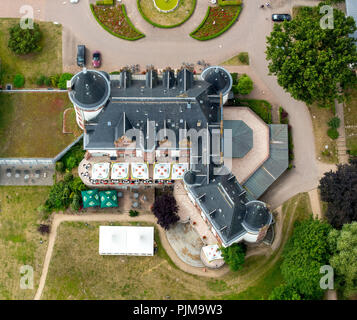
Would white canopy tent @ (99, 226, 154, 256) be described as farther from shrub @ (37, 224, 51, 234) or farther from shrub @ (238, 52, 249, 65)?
shrub @ (238, 52, 249, 65)

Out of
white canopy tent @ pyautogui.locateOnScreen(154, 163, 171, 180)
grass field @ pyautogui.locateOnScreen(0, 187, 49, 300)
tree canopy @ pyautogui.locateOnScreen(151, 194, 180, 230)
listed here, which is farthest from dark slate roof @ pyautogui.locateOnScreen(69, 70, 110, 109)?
tree canopy @ pyautogui.locateOnScreen(151, 194, 180, 230)

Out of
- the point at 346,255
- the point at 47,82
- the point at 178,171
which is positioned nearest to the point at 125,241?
the point at 178,171

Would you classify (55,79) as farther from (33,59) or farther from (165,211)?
(165,211)

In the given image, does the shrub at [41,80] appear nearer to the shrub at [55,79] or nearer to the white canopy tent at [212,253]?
the shrub at [55,79]

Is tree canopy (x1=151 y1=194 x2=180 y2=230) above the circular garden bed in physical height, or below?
below

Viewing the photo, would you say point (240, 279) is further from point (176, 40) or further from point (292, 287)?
point (176, 40)

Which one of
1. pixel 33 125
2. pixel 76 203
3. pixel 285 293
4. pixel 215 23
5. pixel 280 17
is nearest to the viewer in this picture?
pixel 285 293

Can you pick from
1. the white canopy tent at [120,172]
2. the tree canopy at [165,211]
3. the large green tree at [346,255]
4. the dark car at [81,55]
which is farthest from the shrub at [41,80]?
the large green tree at [346,255]
